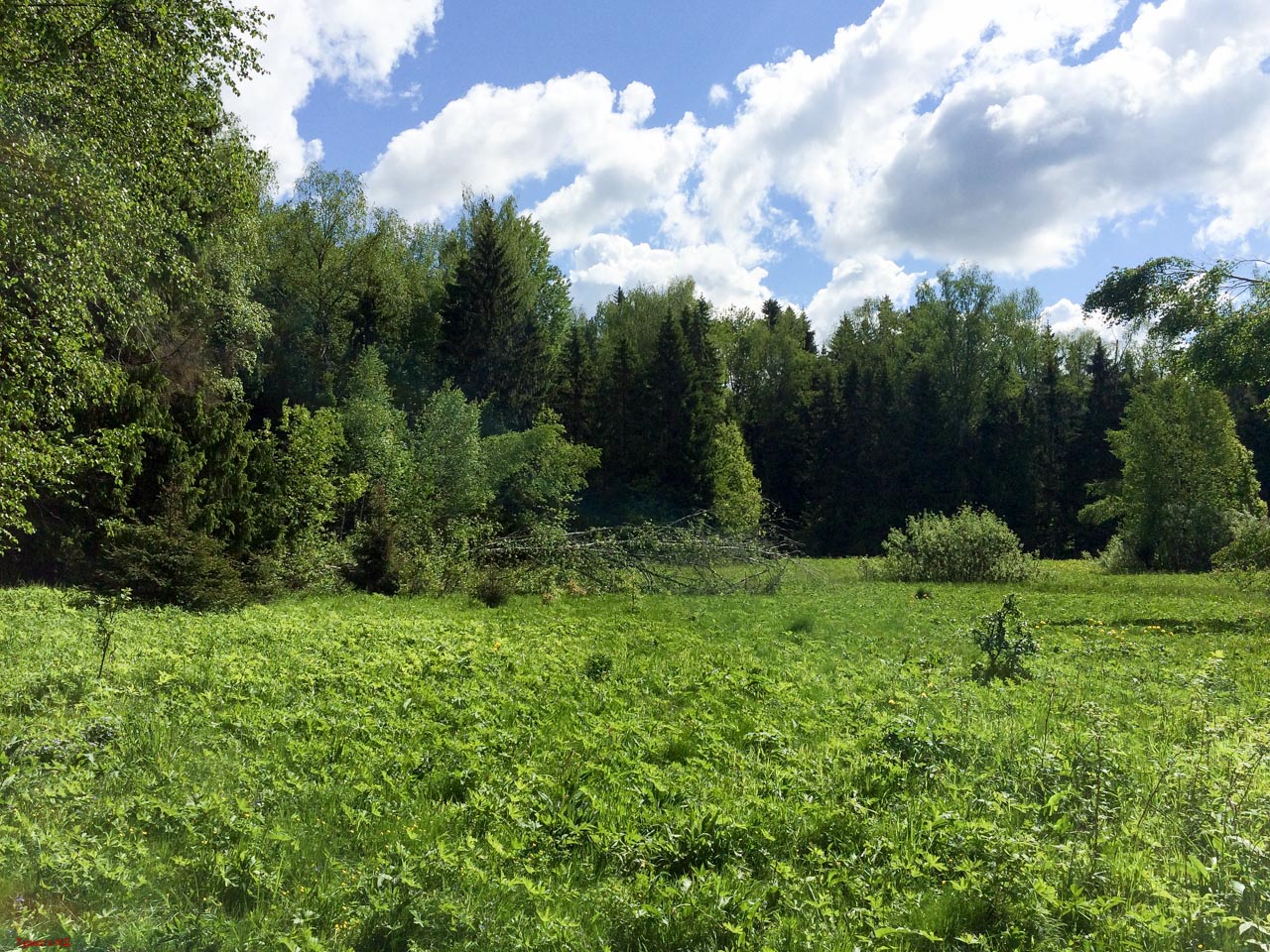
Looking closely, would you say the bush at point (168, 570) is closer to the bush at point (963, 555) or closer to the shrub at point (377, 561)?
the shrub at point (377, 561)

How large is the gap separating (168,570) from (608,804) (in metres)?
11.1

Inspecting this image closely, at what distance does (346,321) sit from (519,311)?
25.6ft

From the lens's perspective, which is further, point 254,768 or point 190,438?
point 190,438

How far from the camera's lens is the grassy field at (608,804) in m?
3.21

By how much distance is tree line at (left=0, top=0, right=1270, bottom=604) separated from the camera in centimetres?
867

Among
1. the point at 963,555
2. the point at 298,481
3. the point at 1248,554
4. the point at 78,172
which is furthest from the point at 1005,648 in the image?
the point at 963,555

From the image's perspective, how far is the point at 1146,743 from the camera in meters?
5.67

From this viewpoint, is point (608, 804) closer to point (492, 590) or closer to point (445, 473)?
point (492, 590)

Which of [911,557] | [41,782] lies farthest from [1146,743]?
[911,557]

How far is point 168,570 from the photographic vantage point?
12.4 m

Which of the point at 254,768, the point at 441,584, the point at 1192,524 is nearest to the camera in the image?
the point at 254,768

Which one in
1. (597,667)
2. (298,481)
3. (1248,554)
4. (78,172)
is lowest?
(597,667)

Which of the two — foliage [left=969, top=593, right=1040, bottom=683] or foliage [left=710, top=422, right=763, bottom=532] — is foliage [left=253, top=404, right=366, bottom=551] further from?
foliage [left=710, top=422, right=763, bottom=532]

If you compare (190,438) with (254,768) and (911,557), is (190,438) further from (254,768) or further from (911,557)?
(911,557)
